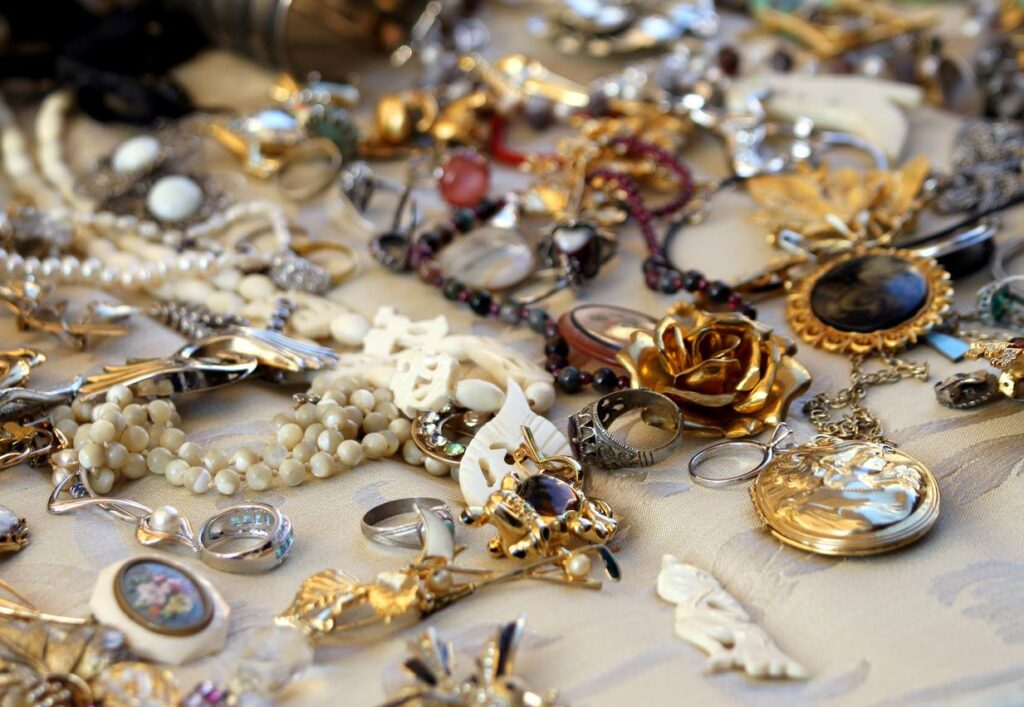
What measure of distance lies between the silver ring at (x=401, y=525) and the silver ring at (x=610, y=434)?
0.19m

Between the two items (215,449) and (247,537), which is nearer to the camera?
Answer: (247,537)

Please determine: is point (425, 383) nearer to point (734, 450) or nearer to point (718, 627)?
point (734, 450)

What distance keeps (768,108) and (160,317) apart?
1227 millimetres

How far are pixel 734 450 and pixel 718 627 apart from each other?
0.30 m

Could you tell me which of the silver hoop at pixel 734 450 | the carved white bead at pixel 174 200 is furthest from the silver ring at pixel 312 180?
the silver hoop at pixel 734 450

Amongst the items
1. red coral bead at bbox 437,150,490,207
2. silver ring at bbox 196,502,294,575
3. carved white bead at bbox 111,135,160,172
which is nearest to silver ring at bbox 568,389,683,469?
silver ring at bbox 196,502,294,575

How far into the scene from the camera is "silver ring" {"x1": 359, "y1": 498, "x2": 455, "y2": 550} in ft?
3.75

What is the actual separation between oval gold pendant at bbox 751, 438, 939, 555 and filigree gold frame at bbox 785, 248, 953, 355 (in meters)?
0.26

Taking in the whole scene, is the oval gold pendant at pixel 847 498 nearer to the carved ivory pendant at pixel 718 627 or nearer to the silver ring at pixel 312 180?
the carved ivory pendant at pixel 718 627

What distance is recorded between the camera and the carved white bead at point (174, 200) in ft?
5.99

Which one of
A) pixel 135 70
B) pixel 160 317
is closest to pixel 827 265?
pixel 160 317

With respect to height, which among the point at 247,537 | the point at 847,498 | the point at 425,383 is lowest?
the point at 247,537

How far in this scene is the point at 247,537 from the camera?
117cm

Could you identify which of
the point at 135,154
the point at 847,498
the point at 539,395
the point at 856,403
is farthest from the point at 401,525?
the point at 135,154
